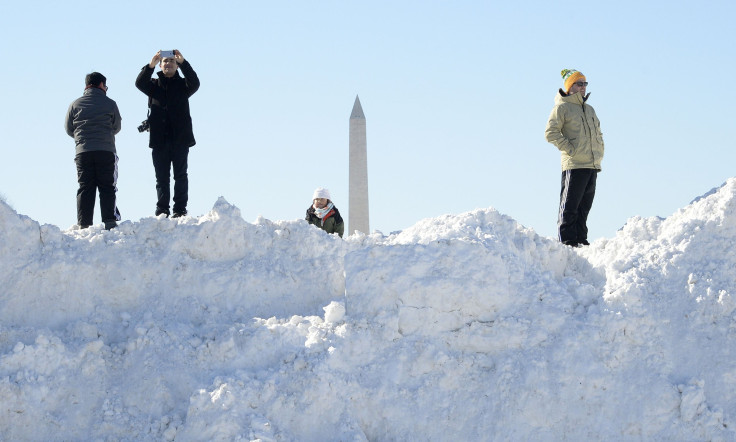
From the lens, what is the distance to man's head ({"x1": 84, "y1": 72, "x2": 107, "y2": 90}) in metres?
10.3

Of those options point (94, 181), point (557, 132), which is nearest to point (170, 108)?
point (94, 181)

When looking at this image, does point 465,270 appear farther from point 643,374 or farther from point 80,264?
point 80,264

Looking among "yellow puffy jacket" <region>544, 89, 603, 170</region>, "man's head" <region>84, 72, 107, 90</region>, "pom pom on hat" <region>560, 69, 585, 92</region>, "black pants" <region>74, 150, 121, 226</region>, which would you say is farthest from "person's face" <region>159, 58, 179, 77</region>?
"pom pom on hat" <region>560, 69, 585, 92</region>

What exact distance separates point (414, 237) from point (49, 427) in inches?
137

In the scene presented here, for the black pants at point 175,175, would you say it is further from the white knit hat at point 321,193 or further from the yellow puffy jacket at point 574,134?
the yellow puffy jacket at point 574,134

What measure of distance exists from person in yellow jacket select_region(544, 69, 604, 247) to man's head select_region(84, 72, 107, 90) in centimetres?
477

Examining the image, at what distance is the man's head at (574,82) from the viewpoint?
35.3 ft

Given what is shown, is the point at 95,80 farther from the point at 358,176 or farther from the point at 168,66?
the point at 358,176

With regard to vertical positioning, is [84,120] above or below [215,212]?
above

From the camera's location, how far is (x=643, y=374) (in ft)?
26.4

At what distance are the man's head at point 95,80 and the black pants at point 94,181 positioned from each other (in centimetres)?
79

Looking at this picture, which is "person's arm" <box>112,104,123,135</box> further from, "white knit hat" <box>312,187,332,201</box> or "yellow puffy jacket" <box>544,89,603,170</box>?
"yellow puffy jacket" <box>544,89,603,170</box>

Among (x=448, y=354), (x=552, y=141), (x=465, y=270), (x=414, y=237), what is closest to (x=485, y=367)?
(x=448, y=354)

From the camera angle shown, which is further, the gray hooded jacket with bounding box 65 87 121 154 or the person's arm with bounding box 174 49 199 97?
the person's arm with bounding box 174 49 199 97
